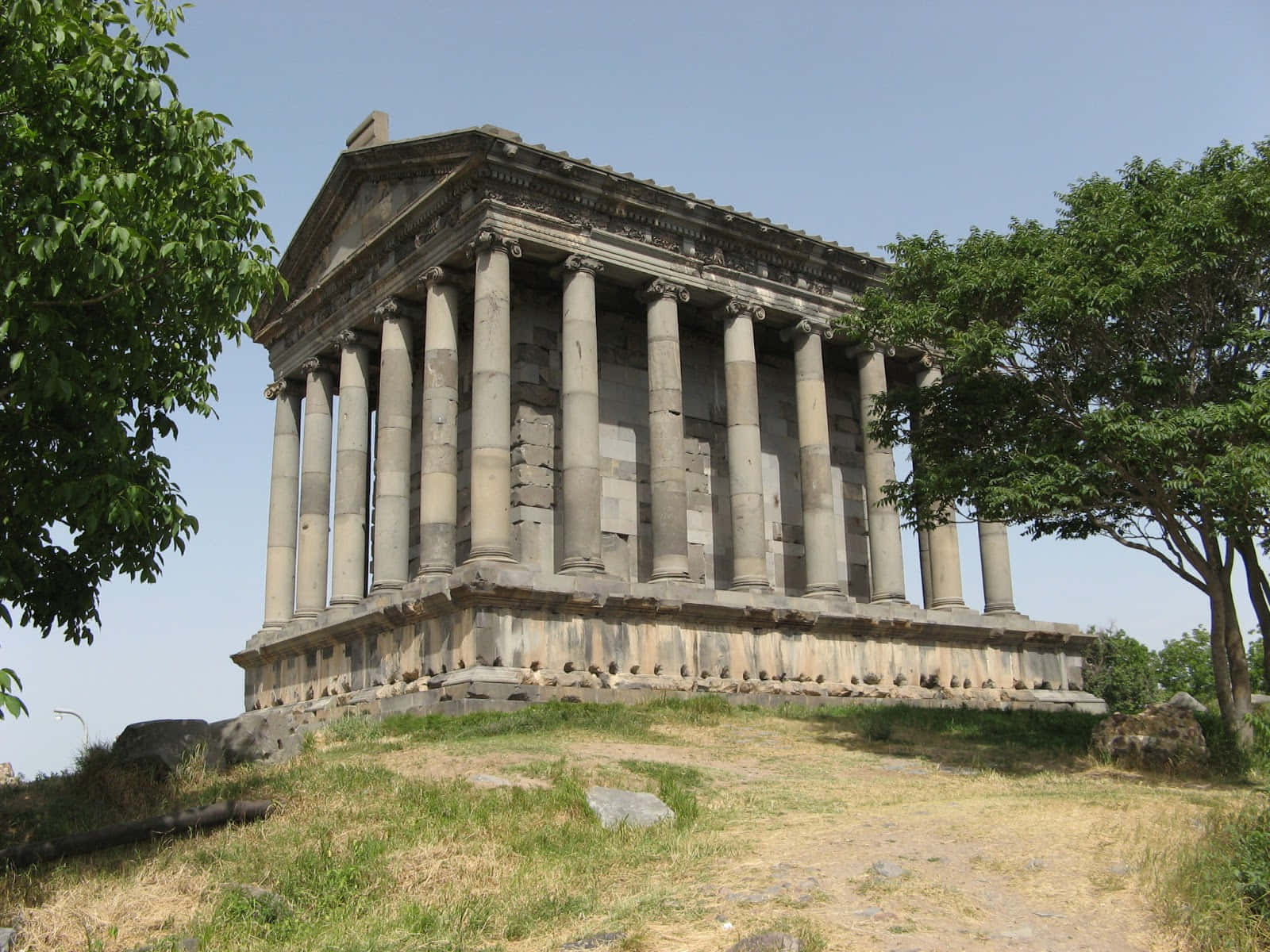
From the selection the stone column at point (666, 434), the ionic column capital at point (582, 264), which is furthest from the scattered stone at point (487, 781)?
the ionic column capital at point (582, 264)

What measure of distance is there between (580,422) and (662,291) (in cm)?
428

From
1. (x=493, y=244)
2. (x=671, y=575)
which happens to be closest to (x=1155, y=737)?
(x=671, y=575)

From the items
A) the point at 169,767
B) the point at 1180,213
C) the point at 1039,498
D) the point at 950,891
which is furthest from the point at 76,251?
the point at 1180,213

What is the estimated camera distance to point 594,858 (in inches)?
480

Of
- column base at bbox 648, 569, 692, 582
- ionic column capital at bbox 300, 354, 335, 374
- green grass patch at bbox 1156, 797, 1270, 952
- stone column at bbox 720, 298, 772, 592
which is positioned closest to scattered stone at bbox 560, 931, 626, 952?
green grass patch at bbox 1156, 797, 1270, 952

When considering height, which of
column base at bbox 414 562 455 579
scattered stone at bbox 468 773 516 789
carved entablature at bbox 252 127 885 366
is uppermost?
carved entablature at bbox 252 127 885 366

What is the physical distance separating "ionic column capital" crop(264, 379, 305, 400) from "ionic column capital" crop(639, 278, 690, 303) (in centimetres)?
1037

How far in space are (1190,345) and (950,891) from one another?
12.2 metres

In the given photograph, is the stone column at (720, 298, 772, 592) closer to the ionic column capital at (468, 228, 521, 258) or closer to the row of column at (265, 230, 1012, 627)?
the row of column at (265, 230, 1012, 627)

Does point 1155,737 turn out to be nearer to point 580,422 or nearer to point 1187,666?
point 580,422

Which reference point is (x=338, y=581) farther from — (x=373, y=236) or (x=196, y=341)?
(x=196, y=341)

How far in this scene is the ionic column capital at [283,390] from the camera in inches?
1309

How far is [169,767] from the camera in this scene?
606 inches

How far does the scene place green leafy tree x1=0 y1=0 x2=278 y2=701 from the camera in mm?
11055
